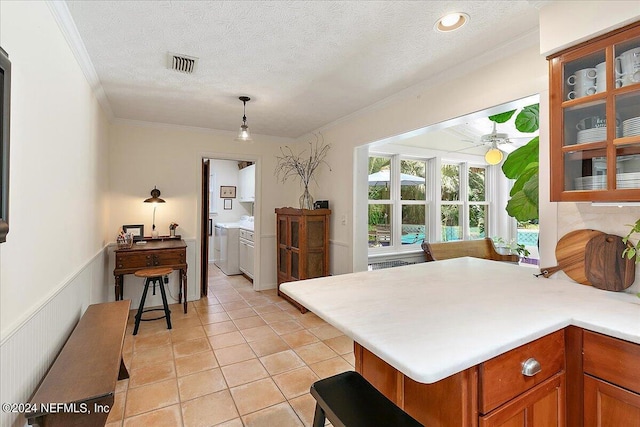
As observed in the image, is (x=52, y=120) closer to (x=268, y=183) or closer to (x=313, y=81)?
(x=313, y=81)

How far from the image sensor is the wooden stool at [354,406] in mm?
1048

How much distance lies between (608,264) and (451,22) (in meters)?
1.60

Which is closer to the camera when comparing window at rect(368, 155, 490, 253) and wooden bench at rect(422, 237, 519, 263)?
wooden bench at rect(422, 237, 519, 263)

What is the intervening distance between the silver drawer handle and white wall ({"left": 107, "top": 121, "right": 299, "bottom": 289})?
13.2 ft

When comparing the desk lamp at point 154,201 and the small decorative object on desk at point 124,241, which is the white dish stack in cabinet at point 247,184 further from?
the small decorative object on desk at point 124,241

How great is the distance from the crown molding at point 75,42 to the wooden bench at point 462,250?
163 inches

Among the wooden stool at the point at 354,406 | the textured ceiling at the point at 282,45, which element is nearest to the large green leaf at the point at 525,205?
the textured ceiling at the point at 282,45

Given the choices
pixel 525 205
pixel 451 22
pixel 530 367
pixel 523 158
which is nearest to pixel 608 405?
pixel 530 367

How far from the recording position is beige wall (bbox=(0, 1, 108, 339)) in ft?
3.77

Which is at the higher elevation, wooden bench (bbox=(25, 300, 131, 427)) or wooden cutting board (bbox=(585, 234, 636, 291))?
wooden cutting board (bbox=(585, 234, 636, 291))

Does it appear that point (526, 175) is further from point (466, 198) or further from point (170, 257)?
point (170, 257)

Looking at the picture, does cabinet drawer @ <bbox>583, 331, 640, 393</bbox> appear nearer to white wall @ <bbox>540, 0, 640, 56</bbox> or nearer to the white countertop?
the white countertop

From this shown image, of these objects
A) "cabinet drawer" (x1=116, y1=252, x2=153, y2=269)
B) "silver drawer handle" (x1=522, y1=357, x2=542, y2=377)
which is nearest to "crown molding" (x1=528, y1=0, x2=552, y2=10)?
"silver drawer handle" (x1=522, y1=357, x2=542, y2=377)

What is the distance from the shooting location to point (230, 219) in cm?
700
